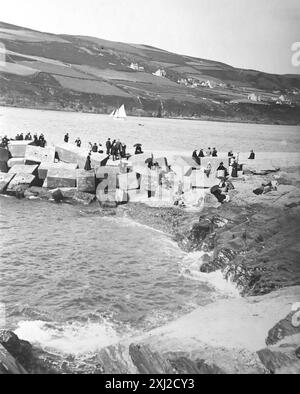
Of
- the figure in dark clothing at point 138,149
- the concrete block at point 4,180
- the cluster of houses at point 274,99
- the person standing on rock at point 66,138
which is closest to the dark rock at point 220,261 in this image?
the figure in dark clothing at point 138,149

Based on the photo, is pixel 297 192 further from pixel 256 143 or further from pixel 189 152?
pixel 189 152

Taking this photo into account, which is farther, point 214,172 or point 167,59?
point 214,172

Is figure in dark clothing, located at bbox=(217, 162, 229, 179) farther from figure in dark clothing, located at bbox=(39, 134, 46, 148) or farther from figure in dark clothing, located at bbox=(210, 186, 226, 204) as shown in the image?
figure in dark clothing, located at bbox=(39, 134, 46, 148)

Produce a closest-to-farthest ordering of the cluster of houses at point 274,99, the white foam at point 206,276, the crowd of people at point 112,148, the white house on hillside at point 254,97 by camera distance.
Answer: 1. the white foam at point 206,276
2. the cluster of houses at point 274,99
3. the white house on hillside at point 254,97
4. the crowd of people at point 112,148

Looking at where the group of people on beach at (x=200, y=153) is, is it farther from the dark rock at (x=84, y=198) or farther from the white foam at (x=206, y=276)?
the dark rock at (x=84, y=198)
